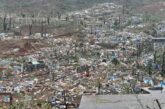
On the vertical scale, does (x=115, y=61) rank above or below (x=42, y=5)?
below

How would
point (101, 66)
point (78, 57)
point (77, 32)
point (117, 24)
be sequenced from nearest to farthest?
point (101, 66)
point (78, 57)
point (77, 32)
point (117, 24)

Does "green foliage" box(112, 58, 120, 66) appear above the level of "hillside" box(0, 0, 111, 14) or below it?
below

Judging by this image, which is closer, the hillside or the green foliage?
the green foliage

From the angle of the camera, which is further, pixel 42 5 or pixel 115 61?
pixel 42 5

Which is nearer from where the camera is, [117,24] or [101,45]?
[101,45]

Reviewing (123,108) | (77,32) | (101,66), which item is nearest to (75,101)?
(123,108)

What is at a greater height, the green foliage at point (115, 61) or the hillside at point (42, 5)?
the hillside at point (42, 5)

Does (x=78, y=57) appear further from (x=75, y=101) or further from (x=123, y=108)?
(x=123, y=108)

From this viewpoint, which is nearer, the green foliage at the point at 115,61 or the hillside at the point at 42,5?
the green foliage at the point at 115,61

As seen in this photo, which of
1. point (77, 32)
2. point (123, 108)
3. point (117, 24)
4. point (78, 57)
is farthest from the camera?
point (117, 24)
